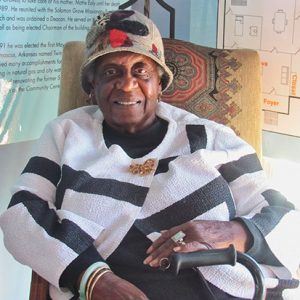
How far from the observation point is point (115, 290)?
1165mm

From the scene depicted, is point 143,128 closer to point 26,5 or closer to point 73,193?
point 73,193

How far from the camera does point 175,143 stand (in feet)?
4.70

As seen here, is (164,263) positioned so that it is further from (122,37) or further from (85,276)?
(122,37)

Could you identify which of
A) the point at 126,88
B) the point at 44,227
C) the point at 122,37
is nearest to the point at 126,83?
the point at 126,88

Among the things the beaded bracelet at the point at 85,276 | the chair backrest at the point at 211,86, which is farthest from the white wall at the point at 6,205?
the beaded bracelet at the point at 85,276

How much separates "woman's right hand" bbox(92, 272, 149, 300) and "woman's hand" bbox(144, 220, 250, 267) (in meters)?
0.07

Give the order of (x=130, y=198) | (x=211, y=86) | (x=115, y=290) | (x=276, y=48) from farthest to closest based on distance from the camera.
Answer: (x=276, y=48) → (x=211, y=86) → (x=130, y=198) → (x=115, y=290)

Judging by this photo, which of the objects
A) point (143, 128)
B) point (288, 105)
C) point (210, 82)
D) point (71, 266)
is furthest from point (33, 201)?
point (288, 105)

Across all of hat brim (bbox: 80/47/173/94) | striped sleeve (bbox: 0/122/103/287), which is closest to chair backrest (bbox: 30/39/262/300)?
hat brim (bbox: 80/47/173/94)

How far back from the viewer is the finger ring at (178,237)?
47.1 inches

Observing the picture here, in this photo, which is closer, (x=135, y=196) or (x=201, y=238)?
(x=201, y=238)

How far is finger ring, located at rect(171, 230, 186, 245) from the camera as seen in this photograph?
47.1 inches

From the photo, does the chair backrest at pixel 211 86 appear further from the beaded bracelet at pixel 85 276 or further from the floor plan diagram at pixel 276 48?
the beaded bracelet at pixel 85 276

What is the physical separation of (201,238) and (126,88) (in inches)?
17.5
